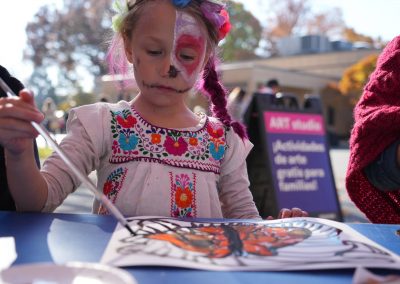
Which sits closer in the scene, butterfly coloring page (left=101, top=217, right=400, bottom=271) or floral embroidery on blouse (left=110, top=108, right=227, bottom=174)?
butterfly coloring page (left=101, top=217, right=400, bottom=271)

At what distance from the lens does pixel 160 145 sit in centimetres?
127

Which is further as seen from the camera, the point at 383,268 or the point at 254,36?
Answer: the point at 254,36

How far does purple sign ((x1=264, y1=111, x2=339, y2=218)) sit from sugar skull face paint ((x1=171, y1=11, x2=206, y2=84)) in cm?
198

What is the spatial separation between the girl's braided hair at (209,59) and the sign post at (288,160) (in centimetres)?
171

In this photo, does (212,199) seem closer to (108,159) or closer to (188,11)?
(108,159)

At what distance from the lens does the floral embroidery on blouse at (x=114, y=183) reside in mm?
1189

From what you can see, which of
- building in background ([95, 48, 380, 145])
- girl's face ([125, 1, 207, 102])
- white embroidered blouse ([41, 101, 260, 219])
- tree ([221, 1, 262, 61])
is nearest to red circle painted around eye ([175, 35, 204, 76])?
girl's face ([125, 1, 207, 102])

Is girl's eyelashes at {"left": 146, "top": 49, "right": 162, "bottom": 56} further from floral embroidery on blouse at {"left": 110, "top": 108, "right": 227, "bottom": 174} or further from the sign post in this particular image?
the sign post

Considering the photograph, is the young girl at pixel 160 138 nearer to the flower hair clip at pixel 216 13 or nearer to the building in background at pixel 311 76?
the flower hair clip at pixel 216 13

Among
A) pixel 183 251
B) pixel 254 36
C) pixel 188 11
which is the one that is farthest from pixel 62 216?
pixel 254 36

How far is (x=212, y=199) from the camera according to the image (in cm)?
127

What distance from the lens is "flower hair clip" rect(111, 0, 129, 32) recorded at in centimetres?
131

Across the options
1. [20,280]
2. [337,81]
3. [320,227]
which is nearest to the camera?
[20,280]

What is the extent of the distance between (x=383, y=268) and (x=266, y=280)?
0.54ft
